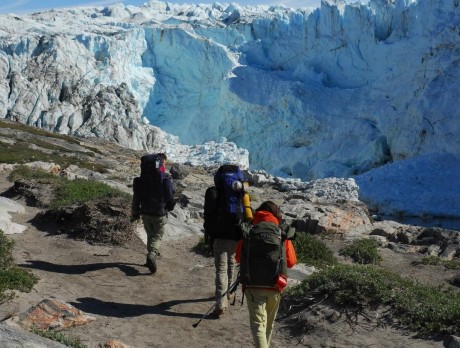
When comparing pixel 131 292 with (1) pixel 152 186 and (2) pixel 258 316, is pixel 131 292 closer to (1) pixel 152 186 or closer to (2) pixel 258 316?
(1) pixel 152 186

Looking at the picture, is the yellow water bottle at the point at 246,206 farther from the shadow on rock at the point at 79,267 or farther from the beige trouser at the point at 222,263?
the shadow on rock at the point at 79,267

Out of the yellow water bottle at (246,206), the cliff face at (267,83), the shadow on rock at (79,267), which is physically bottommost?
the shadow on rock at (79,267)

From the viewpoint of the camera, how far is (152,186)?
7.90 metres

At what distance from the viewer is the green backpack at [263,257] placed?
190 inches

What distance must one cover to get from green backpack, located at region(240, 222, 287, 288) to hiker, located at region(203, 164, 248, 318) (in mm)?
1434

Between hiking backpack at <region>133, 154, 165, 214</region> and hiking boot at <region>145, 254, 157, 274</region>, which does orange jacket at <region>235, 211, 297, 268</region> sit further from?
hiking boot at <region>145, 254, 157, 274</region>

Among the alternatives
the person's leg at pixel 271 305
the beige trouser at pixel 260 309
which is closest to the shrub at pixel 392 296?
the person's leg at pixel 271 305

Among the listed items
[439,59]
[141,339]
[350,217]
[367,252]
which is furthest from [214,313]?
[439,59]

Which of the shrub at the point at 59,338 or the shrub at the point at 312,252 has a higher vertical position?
the shrub at the point at 312,252

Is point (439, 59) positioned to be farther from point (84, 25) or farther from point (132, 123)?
point (84, 25)

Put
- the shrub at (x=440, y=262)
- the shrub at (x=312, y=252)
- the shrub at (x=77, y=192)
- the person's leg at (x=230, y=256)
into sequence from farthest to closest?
the shrub at (x=77, y=192) → the shrub at (x=440, y=262) → the shrub at (x=312, y=252) → the person's leg at (x=230, y=256)

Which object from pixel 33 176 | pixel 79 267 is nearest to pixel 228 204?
pixel 79 267

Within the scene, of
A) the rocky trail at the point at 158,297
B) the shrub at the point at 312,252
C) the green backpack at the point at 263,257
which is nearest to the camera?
the green backpack at the point at 263,257

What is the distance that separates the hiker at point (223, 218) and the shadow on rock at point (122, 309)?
0.48 metres
